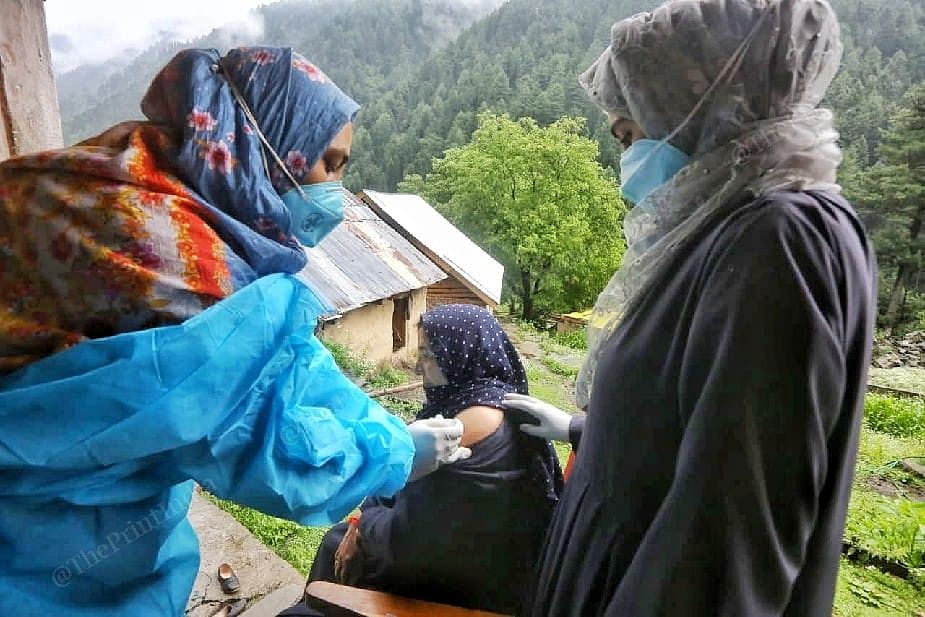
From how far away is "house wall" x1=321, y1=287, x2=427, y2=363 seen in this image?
22.7ft

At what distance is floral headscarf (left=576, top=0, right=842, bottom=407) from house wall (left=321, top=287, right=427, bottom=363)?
18.6ft

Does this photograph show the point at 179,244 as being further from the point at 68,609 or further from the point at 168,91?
the point at 68,609

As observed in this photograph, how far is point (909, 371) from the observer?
32.6 feet

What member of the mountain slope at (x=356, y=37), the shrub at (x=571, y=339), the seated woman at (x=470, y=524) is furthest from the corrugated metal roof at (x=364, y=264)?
the mountain slope at (x=356, y=37)

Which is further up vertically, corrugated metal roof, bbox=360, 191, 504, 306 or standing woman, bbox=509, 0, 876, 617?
standing woman, bbox=509, 0, 876, 617

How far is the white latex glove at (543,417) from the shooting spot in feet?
4.98

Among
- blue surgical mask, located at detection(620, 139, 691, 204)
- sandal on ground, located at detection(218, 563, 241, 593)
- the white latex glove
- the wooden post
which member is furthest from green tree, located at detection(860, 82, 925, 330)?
the wooden post

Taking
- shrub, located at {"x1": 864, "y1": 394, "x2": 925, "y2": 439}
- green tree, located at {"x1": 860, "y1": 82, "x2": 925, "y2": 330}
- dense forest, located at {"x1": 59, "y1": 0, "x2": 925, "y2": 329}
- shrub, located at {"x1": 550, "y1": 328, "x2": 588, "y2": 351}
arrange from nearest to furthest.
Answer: shrub, located at {"x1": 864, "y1": 394, "x2": 925, "y2": 439}
shrub, located at {"x1": 550, "y1": 328, "x2": 588, "y2": 351}
dense forest, located at {"x1": 59, "y1": 0, "x2": 925, "y2": 329}
green tree, located at {"x1": 860, "y1": 82, "x2": 925, "y2": 330}

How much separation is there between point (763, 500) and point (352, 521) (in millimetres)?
1344

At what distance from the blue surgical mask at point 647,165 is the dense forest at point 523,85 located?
17cm

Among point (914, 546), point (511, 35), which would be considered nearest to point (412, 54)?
point (511, 35)

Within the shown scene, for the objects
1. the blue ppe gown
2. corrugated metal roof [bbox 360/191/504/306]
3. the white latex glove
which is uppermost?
the blue ppe gown

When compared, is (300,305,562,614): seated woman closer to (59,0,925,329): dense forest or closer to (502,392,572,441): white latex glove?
(502,392,572,441): white latex glove

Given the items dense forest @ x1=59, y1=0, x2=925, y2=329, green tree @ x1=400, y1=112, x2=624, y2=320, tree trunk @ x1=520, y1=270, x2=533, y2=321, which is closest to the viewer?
dense forest @ x1=59, y1=0, x2=925, y2=329
